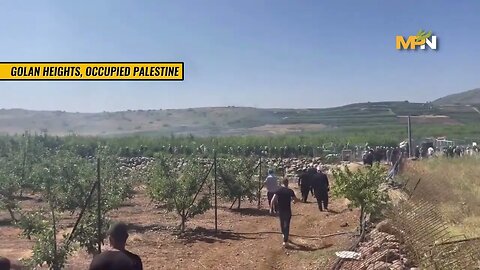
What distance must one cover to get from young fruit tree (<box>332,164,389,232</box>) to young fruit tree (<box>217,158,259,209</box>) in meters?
8.23

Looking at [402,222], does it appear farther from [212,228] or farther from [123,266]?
[212,228]

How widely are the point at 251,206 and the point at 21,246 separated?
9.49 m

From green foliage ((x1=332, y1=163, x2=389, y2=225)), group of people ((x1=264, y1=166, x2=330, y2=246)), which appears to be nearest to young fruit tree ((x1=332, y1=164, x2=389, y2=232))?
green foliage ((x1=332, y1=163, x2=389, y2=225))

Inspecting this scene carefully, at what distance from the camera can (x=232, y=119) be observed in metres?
88.7

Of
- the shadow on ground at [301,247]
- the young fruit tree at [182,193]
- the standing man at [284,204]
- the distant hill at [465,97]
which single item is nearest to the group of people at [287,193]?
the standing man at [284,204]

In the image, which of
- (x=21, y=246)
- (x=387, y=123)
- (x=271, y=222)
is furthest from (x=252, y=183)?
(x=387, y=123)

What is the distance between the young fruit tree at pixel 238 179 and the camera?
19922mm

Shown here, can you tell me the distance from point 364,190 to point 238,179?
9.01 m

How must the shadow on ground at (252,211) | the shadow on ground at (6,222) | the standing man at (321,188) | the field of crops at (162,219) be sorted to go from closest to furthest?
the field of crops at (162,219) < the standing man at (321,188) < the shadow on ground at (6,222) < the shadow on ground at (252,211)

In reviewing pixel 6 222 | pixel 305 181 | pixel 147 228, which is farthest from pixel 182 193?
pixel 6 222

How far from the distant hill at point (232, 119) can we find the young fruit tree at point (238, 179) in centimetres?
4983

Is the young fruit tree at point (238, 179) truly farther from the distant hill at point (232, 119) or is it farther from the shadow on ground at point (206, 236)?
the distant hill at point (232, 119)

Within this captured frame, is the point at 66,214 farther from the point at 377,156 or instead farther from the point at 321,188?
the point at 377,156

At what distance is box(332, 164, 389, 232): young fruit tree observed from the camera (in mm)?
11445
